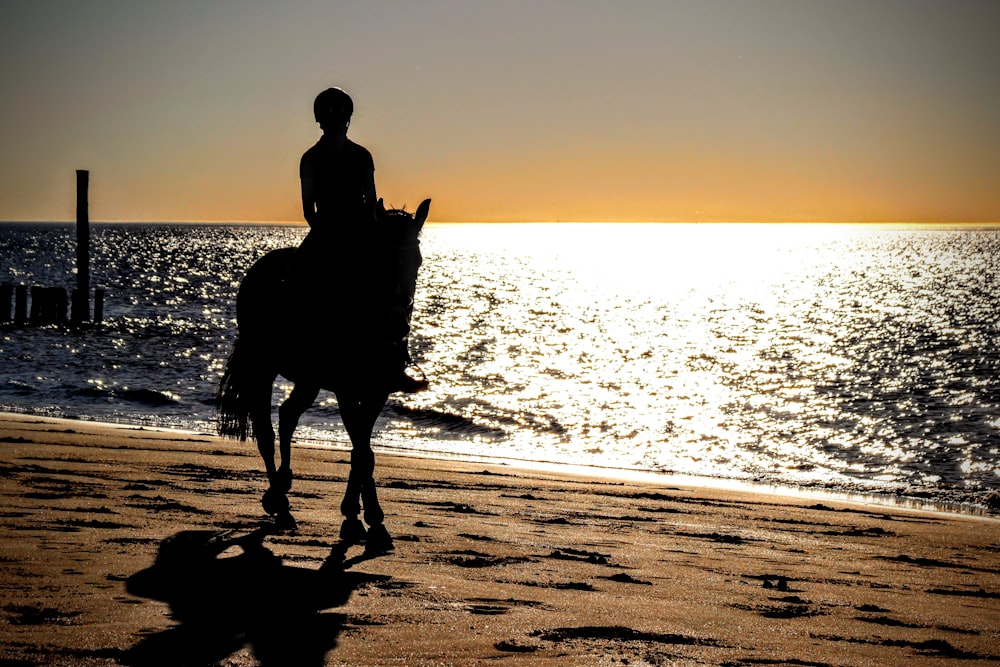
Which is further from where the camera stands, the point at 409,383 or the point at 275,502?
the point at 275,502

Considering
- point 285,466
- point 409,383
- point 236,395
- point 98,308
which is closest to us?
point 409,383

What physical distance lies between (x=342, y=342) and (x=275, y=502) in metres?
1.39

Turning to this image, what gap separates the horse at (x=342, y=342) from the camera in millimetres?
6430

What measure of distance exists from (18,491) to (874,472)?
518 inches

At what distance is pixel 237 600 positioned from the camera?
5055mm

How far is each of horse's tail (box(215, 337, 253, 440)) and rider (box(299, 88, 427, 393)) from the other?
1373mm

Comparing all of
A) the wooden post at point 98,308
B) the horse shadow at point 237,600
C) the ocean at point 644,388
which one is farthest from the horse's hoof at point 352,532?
the wooden post at point 98,308

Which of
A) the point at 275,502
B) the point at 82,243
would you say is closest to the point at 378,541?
the point at 275,502

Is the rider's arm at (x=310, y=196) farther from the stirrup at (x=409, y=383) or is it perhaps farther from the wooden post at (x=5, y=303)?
the wooden post at (x=5, y=303)

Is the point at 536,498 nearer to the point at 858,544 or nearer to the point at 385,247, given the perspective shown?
the point at 858,544

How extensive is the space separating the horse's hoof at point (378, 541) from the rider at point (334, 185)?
1.00 metres

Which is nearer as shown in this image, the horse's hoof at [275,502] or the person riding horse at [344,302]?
the person riding horse at [344,302]

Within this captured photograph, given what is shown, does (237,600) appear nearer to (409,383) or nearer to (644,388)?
(409,383)

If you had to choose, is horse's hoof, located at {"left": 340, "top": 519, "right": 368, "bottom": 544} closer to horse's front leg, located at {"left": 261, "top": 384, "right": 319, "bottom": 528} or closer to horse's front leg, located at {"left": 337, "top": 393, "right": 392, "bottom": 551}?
horse's front leg, located at {"left": 337, "top": 393, "right": 392, "bottom": 551}
